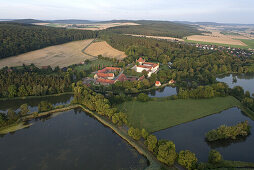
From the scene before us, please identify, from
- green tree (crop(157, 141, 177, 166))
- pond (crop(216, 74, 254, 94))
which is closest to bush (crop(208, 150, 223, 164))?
green tree (crop(157, 141, 177, 166))

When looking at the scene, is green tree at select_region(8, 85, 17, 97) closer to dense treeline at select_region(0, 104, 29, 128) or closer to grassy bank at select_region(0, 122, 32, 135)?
dense treeline at select_region(0, 104, 29, 128)

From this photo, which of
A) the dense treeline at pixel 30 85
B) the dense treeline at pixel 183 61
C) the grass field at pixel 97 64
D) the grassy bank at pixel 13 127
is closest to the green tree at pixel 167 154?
the grassy bank at pixel 13 127

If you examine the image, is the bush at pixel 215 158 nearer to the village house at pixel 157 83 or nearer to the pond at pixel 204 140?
the pond at pixel 204 140

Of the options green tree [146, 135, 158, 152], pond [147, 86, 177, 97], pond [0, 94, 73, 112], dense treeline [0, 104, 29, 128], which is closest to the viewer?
green tree [146, 135, 158, 152]

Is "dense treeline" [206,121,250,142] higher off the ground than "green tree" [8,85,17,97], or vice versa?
"green tree" [8,85,17,97]

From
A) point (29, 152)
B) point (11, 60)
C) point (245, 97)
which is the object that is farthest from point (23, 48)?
point (245, 97)

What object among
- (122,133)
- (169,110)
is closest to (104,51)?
(169,110)

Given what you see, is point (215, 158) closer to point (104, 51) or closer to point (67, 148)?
point (67, 148)

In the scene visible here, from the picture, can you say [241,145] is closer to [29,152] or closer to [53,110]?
[29,152]
